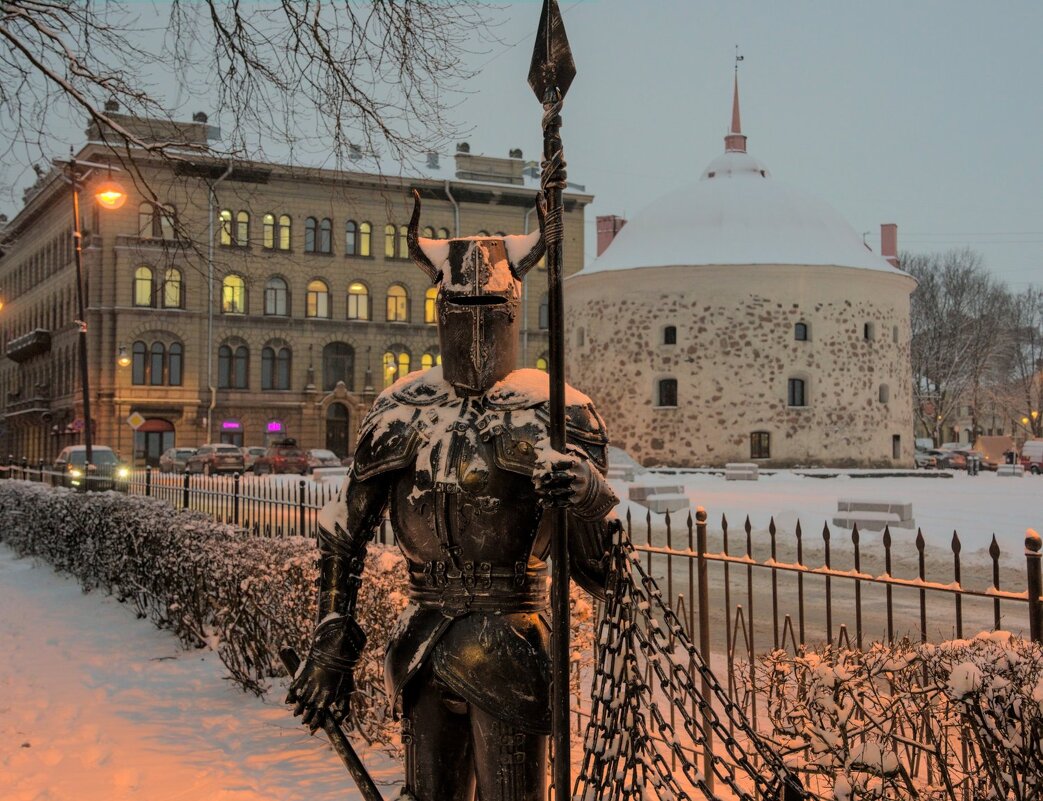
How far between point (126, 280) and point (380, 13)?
38.2 m

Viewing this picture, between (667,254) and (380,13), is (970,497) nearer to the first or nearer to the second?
(667,254)

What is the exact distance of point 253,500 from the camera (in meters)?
10.6

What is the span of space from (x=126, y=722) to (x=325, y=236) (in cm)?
4109

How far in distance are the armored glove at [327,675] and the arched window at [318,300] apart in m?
43.1

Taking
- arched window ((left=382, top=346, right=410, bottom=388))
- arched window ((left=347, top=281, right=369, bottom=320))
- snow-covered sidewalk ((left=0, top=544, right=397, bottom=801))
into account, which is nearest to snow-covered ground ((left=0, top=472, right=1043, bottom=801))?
snow-covered sidewalk ((left=0, top=544, right=397, bottom=801))

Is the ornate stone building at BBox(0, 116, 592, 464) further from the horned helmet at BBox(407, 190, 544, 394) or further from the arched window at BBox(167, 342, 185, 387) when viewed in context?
the horned helmet at BBox(407, 190, 544, 394)

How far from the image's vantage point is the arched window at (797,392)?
108 ft

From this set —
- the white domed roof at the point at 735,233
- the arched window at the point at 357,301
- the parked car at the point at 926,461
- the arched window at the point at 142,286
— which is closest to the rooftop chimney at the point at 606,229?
the white domed roof at the point at 735,233

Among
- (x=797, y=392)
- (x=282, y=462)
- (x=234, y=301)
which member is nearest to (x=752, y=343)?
(x=797, y=392)

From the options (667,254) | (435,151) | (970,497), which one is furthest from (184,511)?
(667,254)

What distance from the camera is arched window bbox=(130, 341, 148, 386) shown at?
4091 cm

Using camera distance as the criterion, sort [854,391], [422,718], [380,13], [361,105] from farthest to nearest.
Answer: [854,391] → [361,105] → [380,13] → [422,718]

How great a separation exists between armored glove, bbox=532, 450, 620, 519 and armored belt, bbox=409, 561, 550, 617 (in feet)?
1.39

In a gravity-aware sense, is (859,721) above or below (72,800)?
above
